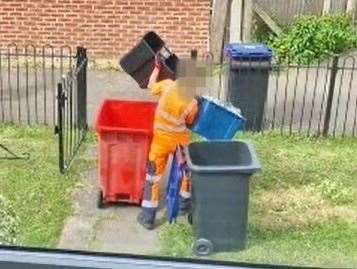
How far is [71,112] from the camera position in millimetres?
6453

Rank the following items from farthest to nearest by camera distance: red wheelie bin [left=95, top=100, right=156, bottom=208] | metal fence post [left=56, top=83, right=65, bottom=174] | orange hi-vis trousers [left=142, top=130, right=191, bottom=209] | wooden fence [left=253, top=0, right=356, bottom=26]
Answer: wooden fence [left=253, top=0, right=356, bottom=26] → metal fence post [left=56, top=83, right=65, bottom=174] → red wheelie bin [left=95, top=100, right=156, bottom=208] → orange hi-vis trousers [left=142, top=130, right=191, bottom=209]

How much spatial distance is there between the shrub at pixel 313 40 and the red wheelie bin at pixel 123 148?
4.74 meters

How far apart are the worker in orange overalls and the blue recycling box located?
0.11 m

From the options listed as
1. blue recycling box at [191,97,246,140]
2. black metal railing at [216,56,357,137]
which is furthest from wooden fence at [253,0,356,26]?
blue recycling box at [191,97,246,140]

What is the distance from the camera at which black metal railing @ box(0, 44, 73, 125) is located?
24.3ft

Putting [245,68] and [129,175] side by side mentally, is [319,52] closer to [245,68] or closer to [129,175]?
[245,68]

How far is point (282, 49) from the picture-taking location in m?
9.86

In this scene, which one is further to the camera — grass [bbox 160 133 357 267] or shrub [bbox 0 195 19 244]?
grass [bbox 160 133 357 267]

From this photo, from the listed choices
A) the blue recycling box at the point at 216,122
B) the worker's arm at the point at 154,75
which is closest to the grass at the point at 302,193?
the blue recycling box at the point at 216,122

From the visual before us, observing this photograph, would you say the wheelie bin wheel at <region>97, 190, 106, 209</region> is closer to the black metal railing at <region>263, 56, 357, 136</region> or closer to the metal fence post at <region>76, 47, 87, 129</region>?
the metal fence post at <region>76, 47, 87, 129</region>

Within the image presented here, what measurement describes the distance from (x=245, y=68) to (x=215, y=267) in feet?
17.5

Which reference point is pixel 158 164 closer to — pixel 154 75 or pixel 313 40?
pixel 154 75

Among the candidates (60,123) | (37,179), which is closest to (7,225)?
(37,179)

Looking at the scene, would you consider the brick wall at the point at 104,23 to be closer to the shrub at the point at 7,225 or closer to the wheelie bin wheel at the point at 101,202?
the wheelie bin wheel at the point at 101,202
